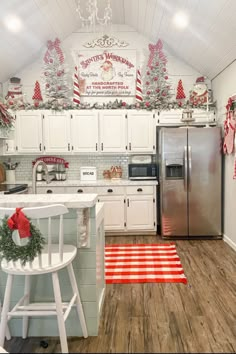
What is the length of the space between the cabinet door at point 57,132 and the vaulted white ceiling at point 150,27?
978 millimetres

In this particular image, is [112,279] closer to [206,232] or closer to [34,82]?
[206,232]

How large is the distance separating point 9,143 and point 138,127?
→ 194cm

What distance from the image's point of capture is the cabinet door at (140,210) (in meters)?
4.28

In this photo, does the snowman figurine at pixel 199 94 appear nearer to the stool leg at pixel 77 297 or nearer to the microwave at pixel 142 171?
the microwave at pixel 142 171

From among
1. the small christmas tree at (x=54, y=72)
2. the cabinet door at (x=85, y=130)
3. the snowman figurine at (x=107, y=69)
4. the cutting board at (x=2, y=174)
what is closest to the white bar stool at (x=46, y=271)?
the cabinet door at (x=85, y=130)

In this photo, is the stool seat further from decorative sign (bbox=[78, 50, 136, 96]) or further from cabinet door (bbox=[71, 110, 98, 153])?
decorative sign (bbox=[78, 50, 136, 96])

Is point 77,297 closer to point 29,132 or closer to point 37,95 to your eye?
point 29,132

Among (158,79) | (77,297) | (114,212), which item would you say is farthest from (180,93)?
(77,297)

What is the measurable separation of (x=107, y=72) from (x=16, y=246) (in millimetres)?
3812

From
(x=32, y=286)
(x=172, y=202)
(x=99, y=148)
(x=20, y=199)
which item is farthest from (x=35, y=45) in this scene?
(x=32, y=286)

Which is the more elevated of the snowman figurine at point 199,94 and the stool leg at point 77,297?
the snowman figurine at point 199,94

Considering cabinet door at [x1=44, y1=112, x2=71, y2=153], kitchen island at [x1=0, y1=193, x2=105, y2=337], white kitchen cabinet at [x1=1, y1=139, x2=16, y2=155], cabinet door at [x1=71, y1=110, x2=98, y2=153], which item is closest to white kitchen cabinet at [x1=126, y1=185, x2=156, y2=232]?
cabinet door at [x1=71, y1=110, x2=98, y2=153]

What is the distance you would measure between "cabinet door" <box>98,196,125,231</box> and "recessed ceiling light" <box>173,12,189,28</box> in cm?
238

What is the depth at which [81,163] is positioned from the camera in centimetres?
474
